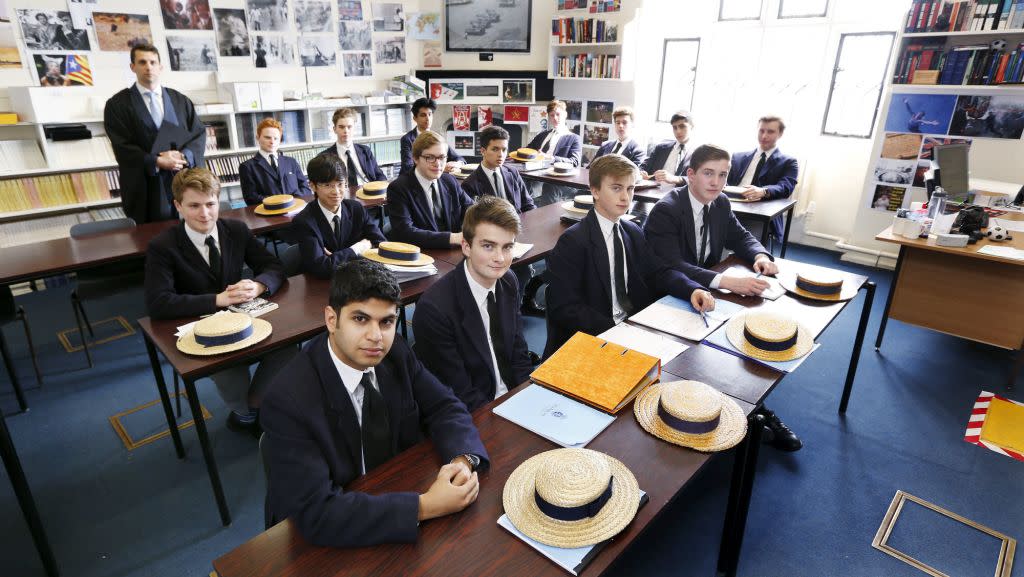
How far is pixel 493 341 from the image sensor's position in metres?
→ 2.08

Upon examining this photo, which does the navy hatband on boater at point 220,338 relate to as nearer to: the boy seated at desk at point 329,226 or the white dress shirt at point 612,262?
the boy seated at desk at point 329,226

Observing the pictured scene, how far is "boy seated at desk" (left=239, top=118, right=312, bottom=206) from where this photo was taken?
4434mm

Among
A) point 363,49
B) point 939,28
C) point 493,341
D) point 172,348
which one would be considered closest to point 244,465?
point 172,348

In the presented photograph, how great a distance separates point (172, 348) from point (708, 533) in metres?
2.15

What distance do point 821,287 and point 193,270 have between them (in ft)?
9.01

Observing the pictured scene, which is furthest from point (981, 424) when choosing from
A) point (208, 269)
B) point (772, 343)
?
point (208, 269)

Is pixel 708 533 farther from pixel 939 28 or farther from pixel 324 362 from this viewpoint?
pixel 939 28

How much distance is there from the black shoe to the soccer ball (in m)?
1.86

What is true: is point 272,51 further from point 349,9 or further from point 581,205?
point 581,205

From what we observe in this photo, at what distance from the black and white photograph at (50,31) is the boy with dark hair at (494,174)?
3.36 metres

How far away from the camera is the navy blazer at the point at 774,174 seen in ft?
14.4

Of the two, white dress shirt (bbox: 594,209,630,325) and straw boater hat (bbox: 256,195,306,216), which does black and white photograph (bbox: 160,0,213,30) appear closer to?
straw boater hat (bbox: 256,195,306,216)

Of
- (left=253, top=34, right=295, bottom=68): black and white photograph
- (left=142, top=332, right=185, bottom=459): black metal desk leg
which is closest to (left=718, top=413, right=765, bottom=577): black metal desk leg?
(left=142, top=332, right=185, bottom=459): black metal desk leg

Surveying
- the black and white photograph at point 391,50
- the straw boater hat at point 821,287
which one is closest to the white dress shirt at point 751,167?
the straw boater hat at point 821,287
